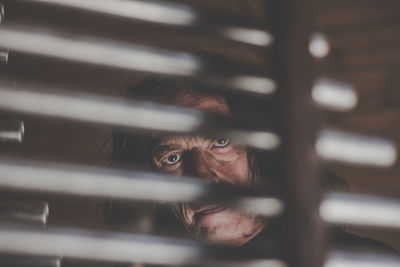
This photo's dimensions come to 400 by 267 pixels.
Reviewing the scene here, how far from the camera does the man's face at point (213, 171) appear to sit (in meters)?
1.68

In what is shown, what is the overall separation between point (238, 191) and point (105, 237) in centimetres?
22

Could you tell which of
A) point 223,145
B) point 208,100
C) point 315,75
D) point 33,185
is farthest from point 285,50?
point 208,100

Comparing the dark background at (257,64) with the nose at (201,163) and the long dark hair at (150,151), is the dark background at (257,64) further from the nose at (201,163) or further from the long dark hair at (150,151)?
the nose at (201,163)

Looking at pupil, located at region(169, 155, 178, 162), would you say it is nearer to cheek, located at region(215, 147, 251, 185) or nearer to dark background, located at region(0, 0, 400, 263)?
cheek, located at region(215, 147, 251, 185)

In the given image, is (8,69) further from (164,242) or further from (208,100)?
(164,242)

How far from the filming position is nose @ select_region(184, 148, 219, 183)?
1.61 metres

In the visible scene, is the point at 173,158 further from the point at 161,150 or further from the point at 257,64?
the point at 257,64

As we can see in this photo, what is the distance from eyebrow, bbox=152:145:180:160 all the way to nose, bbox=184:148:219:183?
0.35ft

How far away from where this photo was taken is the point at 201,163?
5.39ft

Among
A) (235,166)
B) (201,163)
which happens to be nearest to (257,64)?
(235,166)

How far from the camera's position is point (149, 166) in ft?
6.06

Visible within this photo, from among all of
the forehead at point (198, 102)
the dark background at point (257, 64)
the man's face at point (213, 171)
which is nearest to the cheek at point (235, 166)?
the man's face at point (213, 171)

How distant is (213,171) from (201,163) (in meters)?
0.08

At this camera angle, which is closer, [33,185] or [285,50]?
[33,185]
